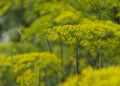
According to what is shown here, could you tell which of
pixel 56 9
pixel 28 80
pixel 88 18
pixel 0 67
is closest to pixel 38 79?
pixel 28 80

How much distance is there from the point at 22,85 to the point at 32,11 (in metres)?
17.0

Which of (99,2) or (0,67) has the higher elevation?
(99,2)

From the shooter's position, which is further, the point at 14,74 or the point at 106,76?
the point at 14,74

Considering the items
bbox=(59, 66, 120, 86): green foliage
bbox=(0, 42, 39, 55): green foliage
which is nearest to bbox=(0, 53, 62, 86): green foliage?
bbox=(0, 42, 39, 55): green foliage

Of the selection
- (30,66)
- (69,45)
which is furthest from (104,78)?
(30,66)

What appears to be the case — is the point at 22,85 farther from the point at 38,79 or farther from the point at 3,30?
the point at 3,30

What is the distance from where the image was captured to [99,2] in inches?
1273

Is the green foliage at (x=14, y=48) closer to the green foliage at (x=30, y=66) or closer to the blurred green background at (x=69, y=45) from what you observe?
the blurred green background at (x=69, y=45)

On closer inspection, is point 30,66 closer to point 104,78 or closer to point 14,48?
point 14,48

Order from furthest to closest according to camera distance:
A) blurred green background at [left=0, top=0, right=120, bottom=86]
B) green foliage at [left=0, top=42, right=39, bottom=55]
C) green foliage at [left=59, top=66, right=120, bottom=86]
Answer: green foliage at [left=0, top=42, right=39, bottom=55], blurred green background at [left=0, top=0, right=120, bottom=86], green foliage at [left=59, top=66, right=120, bottom=86]

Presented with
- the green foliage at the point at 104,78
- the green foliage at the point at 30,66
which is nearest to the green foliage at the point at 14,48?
the green foliage at the point at 30,66

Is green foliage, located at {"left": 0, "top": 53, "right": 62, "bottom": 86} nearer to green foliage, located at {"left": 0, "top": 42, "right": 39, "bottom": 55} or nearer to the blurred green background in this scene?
the blurred green background

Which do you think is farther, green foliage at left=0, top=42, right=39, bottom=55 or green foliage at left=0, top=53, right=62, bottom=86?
green foliage at left=0, top=42, right=39, bottom=55

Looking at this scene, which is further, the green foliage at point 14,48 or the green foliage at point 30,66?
the green foliage at point 14,48
